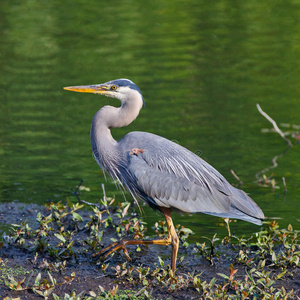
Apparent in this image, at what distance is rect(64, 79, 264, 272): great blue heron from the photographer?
566 cm

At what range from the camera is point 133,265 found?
19.0 ft

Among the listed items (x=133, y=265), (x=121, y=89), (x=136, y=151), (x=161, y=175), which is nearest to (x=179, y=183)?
(x=161, y=175)

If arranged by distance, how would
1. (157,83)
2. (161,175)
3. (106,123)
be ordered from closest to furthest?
(161,175) → (106,123) → (157,83)

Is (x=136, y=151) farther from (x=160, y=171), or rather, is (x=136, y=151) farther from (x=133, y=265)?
(x=133, y=265)

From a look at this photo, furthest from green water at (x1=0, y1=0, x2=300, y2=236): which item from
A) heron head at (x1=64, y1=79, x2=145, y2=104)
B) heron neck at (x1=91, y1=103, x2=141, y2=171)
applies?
heron head at (x1=64, y1=79, x2=145, y2=104)

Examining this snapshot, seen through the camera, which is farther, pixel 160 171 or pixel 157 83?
pixel 157 83

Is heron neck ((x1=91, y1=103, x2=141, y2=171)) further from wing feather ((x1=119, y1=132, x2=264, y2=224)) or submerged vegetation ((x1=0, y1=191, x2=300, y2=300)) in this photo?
submerged vegetation ((x1=0, y1=191, x2=300, y2=300))

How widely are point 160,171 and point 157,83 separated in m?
7.07

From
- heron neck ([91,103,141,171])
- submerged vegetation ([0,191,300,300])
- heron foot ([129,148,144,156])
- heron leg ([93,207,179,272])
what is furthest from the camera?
heron neck ([91,103,141,171])

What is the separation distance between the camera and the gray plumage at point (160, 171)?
566 cm

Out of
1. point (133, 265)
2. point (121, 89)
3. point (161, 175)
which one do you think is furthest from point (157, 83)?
point (133, 265)

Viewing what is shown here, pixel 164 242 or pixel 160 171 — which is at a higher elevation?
pixel 160 171

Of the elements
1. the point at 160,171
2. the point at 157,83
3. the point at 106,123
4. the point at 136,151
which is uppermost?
the point at 106,123

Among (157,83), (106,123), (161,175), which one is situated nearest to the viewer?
(161,175)
